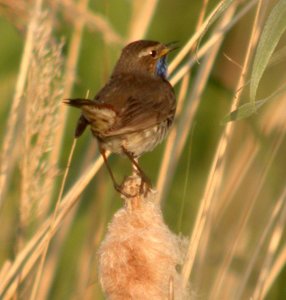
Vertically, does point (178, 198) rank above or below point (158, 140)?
below

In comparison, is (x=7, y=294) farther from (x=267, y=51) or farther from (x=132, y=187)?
(x=267, y=51)

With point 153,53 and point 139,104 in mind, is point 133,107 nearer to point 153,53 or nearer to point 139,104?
point 139,104

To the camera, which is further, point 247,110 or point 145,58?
point 145,58

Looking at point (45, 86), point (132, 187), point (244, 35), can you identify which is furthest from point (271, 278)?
point (244, 35)

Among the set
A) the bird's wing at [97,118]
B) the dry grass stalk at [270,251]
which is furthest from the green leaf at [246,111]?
the bird's wing at [97,118]

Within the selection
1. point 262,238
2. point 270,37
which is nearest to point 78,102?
point 262,238
